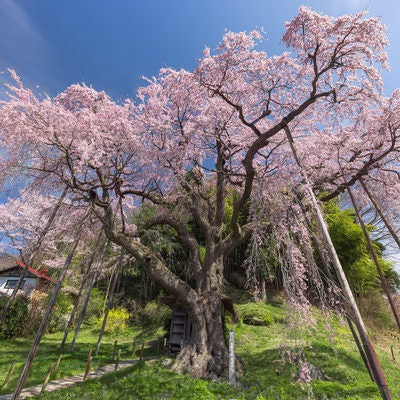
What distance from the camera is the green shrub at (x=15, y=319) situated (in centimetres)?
1512

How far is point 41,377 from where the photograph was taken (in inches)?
318

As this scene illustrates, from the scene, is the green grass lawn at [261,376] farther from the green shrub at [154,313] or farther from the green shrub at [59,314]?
the green shrub at [154,313]

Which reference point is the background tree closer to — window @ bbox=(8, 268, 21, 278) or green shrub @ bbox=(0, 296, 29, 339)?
green shrub @ bbox=(0, 296, 29, 339)

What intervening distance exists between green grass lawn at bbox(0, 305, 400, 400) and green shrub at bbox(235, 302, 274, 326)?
164 centimetres

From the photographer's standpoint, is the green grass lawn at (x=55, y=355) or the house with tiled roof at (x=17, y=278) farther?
the house with tiled roof at (x=17, y=278)

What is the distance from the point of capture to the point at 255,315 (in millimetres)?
16641

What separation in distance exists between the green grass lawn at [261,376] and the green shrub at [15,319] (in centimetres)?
147

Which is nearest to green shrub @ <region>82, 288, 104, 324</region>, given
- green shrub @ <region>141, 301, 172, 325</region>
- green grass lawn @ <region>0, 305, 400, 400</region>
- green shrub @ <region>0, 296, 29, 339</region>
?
green shrub @ <region>141, 301, 172, 325</region>

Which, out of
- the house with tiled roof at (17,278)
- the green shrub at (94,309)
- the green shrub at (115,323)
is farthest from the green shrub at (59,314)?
the house with tiled roof at (17,278)

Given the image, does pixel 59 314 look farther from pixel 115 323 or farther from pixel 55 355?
pixel 55 355

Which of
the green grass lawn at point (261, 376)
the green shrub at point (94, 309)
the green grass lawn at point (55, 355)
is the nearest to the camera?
the green grass lawn at point (261, 376)

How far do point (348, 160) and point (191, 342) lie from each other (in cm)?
848

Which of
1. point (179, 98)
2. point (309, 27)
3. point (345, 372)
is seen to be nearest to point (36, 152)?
point (179, 98)

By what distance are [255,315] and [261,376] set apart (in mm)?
9212
